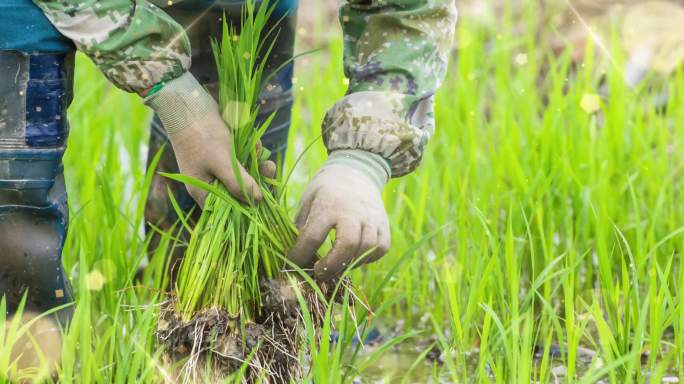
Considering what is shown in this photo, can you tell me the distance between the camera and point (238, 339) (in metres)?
1.58

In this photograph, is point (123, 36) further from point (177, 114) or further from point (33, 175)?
point (33, 175)

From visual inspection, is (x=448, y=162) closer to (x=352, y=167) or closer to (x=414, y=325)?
(x=414, y=325)

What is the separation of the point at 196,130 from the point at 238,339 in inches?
12.7

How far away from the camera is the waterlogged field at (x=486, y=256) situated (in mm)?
1640

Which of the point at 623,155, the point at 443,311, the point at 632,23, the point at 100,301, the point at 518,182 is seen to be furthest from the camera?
Result: the point at 632,23

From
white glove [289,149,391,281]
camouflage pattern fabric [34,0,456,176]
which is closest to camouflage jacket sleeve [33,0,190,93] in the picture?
camouflage pattern fabric [34,0,456,176]

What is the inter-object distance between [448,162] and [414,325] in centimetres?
43

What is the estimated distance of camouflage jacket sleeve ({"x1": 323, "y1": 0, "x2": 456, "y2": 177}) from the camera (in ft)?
5.32

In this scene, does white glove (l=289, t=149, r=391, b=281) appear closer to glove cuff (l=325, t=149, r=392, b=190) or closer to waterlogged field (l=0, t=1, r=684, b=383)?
glove cuff (l=325, t=149, r=392, b=190)

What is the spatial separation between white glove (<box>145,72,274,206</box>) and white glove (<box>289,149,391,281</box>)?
0.10m

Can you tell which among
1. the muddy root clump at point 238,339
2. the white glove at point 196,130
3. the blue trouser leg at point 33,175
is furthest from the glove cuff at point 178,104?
the muddy root clump at point 238,339

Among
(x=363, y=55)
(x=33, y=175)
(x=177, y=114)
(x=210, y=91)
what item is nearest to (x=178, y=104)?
(x=177, y=114)

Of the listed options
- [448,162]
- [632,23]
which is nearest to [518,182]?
[448,162]

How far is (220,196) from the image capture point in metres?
1.52
